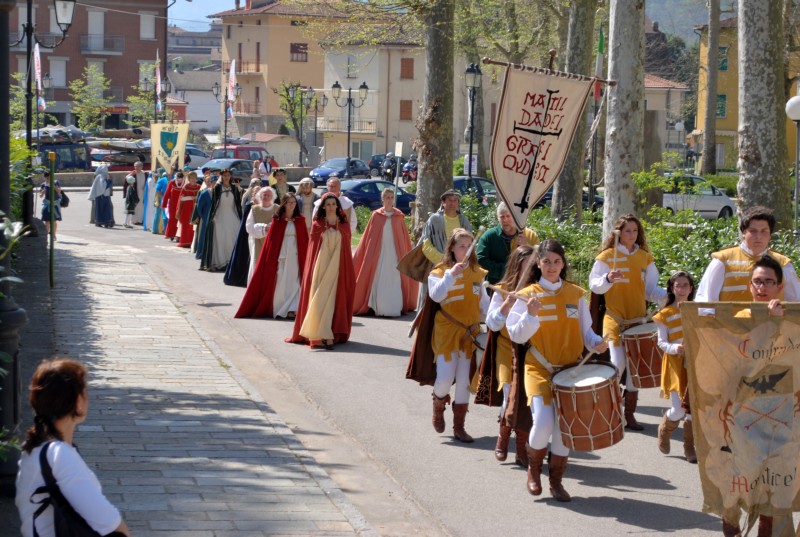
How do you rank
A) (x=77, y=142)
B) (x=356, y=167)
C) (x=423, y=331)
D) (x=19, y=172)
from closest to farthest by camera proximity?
(x=423, y=331)
(x=19, y=172)
(x=77, y=142)
(x=356, y=167)

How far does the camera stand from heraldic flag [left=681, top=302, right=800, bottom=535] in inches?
246

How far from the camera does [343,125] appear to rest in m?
83.6

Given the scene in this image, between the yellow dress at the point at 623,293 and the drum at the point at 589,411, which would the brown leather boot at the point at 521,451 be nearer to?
the drum at the point at 589,411

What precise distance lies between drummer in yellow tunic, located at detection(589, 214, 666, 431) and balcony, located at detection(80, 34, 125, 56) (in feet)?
266

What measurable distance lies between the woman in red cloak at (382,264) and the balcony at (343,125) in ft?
219

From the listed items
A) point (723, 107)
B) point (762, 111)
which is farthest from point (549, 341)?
point (723, 107)

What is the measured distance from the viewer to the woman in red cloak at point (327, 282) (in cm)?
1351

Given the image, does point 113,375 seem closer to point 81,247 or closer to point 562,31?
point 81,247

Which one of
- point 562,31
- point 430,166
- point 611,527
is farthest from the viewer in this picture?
point 562,31

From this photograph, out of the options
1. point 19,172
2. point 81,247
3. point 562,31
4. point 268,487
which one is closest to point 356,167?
point 562,31

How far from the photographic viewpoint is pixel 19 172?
14930 mm

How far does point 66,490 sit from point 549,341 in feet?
13.4

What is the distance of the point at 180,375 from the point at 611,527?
5196 mm

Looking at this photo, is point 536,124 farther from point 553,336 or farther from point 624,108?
point 624,108
